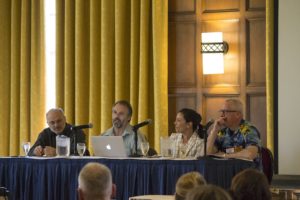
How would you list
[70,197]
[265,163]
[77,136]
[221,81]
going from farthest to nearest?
[221,81] → [77,136] → [265,163] → [70,197]

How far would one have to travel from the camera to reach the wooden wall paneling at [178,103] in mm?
6934

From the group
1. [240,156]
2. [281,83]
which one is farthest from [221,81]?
[240,156]

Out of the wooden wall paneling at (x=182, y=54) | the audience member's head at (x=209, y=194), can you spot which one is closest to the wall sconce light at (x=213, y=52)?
the wooden wall paneling at (x=182, y=54)

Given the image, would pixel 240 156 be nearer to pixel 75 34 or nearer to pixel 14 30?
pixel 75 34

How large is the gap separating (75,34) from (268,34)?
197 centimetres

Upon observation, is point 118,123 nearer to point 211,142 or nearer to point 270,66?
point 211,142

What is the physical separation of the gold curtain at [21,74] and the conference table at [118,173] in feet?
6.73

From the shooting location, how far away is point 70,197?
17.1ft

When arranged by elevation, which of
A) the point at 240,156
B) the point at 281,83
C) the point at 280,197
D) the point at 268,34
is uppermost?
the point at 268,34

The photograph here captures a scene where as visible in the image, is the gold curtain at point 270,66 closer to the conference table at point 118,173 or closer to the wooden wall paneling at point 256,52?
the wooden wall paneling at point 256,52

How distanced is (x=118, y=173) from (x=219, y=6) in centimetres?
238

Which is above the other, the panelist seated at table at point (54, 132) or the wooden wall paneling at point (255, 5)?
the wooden wall paneling at point (255, 5)

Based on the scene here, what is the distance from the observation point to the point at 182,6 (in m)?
6.98

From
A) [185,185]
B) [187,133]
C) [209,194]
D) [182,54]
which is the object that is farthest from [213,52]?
[209,194]
